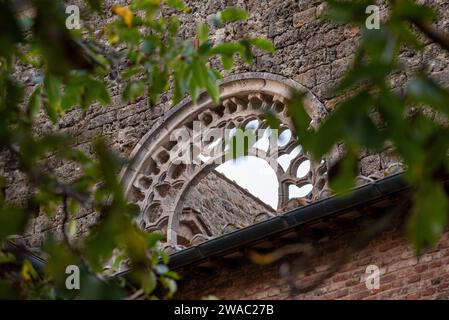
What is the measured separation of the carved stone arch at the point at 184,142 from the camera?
9.73 meters

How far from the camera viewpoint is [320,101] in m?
9.45

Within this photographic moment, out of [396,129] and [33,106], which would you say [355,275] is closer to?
[33,106]

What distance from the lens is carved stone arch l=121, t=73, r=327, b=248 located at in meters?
9.73

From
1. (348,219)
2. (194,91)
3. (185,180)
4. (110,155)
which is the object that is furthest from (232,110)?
(110,155)

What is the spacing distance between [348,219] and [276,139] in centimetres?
155

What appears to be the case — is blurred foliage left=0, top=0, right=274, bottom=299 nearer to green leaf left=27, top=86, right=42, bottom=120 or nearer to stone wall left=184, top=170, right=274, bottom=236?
green leaf left=27, top=86, right=42, bottom=120

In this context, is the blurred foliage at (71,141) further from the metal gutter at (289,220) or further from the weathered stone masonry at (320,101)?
the metal gutter at (289,220)

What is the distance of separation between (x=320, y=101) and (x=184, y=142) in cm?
144

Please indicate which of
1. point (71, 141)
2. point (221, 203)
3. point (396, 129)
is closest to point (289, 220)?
point (71, 141)

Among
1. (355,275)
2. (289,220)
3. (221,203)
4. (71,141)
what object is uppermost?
(221,203)

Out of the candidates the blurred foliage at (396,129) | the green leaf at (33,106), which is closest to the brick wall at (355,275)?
the green leaf at (33,106)

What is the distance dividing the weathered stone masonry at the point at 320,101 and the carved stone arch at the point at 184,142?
0.12 m

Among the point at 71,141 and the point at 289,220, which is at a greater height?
the point at 289,220

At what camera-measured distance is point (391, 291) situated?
783cm
